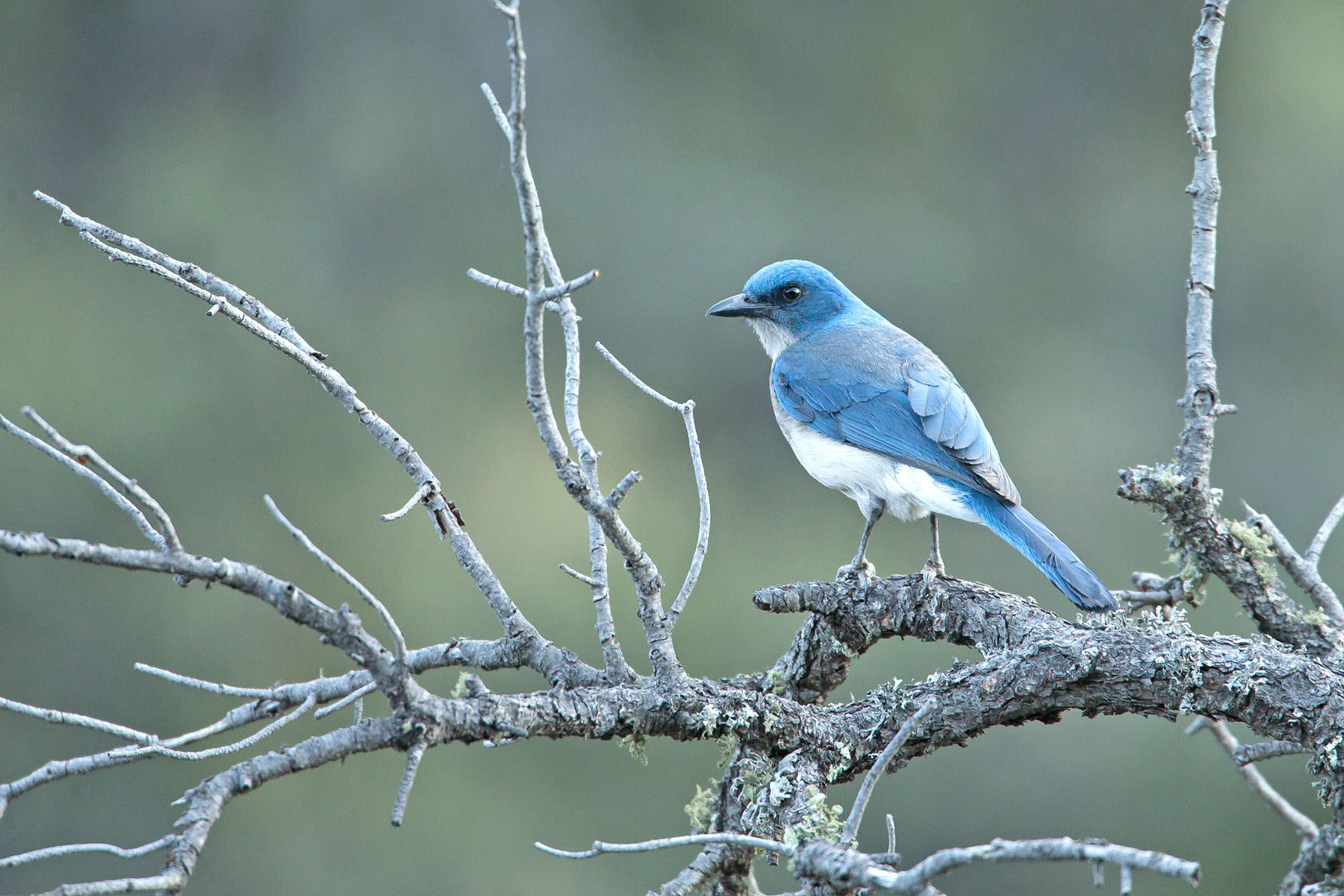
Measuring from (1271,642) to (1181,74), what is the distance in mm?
11410

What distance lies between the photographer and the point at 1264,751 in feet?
8.47

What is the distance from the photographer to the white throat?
567 cm

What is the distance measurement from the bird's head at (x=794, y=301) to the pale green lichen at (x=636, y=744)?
3085 mm

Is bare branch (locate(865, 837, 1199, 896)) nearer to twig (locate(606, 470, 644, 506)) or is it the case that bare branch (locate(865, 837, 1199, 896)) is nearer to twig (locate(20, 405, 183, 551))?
twig (locate(606, 470, 644, 506))

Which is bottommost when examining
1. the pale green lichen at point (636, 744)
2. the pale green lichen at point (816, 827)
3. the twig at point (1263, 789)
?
the twig at point (1263, 789)

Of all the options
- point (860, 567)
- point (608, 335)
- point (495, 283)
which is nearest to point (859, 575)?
point (860, 567)

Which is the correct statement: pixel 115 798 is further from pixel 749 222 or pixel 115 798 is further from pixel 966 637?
pixel 966 637

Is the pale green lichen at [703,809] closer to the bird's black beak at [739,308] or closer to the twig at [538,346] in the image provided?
the twig at [538,346]

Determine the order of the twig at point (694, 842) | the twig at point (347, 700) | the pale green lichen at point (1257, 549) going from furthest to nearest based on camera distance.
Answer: the pale green lichen at point (1257, 549), the twig at point (347, 700), the twig at point (694, 842)

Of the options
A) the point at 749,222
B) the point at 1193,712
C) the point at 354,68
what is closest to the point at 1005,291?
the point at 749,222

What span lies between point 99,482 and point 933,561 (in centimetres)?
261

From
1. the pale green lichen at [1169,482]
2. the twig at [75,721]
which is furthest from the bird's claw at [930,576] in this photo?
the twig at [75,721]

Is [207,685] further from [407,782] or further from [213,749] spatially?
[407,782]

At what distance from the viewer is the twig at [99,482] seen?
2.00 m
